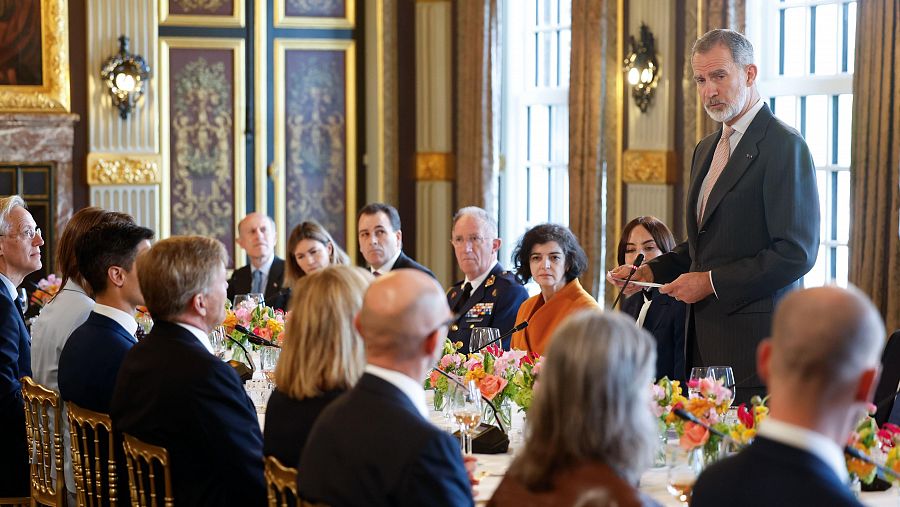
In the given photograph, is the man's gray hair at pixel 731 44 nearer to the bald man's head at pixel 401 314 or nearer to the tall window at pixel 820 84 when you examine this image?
the bald man's head at pixel 401 314

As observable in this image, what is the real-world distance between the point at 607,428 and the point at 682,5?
20.4 feet

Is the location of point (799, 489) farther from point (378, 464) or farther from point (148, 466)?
point (148, 466)

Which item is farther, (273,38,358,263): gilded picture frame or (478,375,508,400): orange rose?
(273,38,358,263): gilded picture frame

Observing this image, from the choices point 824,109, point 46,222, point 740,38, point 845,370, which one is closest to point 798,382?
point 845,370

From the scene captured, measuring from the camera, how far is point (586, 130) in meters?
8.47

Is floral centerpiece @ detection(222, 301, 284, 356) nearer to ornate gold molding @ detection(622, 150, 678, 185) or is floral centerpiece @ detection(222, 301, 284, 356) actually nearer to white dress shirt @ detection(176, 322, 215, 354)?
white dress shirt @ detection(176, 322, 215, 354)

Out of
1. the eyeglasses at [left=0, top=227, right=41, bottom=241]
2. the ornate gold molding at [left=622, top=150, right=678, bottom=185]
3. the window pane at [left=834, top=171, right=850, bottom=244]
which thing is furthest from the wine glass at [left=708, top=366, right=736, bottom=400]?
the ornate gold molding at [left=622, top=150, right=678, bottom=185]

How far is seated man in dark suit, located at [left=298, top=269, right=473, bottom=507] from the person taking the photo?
2264 mm

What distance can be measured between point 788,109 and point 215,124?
5.15 m

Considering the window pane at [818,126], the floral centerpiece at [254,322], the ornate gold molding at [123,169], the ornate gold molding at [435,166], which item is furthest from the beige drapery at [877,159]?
the ornate gold molding at [123,169]

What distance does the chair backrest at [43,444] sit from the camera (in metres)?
3.95

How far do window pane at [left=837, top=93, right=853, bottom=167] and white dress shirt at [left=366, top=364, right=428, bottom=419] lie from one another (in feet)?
16.9

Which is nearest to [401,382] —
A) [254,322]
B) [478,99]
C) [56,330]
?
[56,330]

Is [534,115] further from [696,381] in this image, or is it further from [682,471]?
[682,471]
